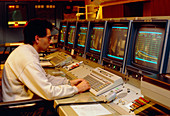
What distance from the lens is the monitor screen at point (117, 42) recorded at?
2318mm

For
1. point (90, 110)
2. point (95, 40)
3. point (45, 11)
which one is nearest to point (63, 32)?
point (95, 40)

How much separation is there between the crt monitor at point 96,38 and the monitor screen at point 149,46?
0.81 meters

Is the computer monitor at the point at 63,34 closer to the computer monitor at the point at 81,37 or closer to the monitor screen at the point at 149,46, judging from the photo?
the computer monitor at the point at 81,37

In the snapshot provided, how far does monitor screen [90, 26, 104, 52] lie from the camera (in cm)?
285

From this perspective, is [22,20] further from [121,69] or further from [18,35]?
[121,69]

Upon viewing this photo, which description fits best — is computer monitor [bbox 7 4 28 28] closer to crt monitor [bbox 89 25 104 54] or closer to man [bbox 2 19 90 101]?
crt monitor [bbox 89 25 104 54]

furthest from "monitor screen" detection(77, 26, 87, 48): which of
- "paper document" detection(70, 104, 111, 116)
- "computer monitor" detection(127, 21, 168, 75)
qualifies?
"paper document" detection(70, 104, 111, 116)

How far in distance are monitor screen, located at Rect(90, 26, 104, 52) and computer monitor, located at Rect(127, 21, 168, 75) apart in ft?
2.52

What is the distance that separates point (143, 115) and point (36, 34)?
1.33m

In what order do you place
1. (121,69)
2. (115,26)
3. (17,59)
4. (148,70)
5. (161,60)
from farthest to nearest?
(115,26)
(121,69)
(17,59)
(148,70)
(161,60)

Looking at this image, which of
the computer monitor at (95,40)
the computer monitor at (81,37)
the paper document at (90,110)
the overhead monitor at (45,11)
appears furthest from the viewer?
the overhead monitor at (45,11)

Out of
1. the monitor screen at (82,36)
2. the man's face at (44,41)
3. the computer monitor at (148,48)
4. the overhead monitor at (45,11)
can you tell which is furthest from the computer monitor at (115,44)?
the overhead monitor at (45,11)

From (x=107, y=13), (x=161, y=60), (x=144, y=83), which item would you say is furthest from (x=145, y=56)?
(x=107, y=13)

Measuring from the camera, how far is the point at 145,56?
196cm
